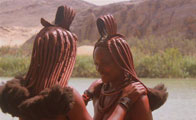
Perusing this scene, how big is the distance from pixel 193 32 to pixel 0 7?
3807 cm

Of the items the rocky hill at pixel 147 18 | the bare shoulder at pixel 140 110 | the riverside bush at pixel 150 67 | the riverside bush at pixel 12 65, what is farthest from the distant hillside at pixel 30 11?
the bare shoulder at pixel 140 110

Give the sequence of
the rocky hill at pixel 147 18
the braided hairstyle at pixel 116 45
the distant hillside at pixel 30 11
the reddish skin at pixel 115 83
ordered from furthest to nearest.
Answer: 1. the distant hillside at pixel 30 11
2. the rocky hill at pixel 147 18
3. the braided hairstyle at pixel 116 45
4. the reddish skin at pixel 115 83

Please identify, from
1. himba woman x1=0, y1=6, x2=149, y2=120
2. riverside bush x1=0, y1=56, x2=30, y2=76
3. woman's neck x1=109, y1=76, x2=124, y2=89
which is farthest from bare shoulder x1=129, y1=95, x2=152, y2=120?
riverside bush x1=0, y1=56, x2=30, y2=76

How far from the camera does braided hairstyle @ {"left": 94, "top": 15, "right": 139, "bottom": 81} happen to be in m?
2.25

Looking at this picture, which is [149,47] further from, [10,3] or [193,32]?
[10,3]

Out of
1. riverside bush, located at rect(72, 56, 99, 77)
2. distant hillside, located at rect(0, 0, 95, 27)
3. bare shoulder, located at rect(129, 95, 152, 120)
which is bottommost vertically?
distant hillside, located at rect(0, 0, 95, 27)

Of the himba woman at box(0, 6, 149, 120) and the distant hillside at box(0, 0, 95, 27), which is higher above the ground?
the himba woman at box(0, 6, 149, 120)

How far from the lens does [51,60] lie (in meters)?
Result: 1.85

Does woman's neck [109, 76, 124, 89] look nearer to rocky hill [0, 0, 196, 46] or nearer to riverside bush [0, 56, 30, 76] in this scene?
riverside bush [0, 56, 30, 76]

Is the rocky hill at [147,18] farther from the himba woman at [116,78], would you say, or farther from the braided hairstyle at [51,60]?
the braided hairstyle at [51,60]

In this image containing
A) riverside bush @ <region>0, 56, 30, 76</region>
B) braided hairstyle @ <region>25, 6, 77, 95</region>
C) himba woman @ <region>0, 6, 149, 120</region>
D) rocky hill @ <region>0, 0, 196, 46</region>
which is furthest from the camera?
rocky hill @ <region>0, 0, 196, 46</region>

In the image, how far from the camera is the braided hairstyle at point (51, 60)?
183cm

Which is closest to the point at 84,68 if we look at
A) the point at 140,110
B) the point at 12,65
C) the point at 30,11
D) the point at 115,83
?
the point at 12,65

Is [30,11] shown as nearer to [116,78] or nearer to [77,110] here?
[116,78]
